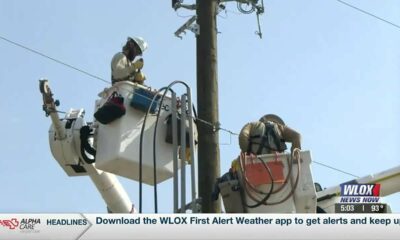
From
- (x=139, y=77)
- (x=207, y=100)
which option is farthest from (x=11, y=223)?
(x=207, y=100)

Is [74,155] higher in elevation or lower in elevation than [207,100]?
lower

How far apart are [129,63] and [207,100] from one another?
137 centimetres

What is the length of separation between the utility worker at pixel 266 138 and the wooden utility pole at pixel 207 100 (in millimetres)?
993

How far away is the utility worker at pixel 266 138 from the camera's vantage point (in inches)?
298

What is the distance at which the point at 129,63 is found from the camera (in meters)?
8.73

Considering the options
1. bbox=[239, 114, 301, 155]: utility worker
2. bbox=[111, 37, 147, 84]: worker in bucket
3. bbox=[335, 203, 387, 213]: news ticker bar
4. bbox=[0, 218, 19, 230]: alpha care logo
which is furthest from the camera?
bbox=[111, 37, 147, 84]: worker in bucket

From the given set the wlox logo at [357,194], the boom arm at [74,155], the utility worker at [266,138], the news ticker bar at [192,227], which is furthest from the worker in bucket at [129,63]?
the news ticker bar at [192,227]

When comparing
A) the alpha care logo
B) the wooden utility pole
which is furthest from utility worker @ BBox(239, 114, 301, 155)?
the alpha care logo

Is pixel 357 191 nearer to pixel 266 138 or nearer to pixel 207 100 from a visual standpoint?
pixel 266 138

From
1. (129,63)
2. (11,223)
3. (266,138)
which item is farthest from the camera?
(129,63)

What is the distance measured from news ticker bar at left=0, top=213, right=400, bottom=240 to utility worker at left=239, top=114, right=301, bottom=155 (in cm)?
309

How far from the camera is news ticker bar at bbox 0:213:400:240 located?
4.36 m

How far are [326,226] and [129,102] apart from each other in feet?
13.9
